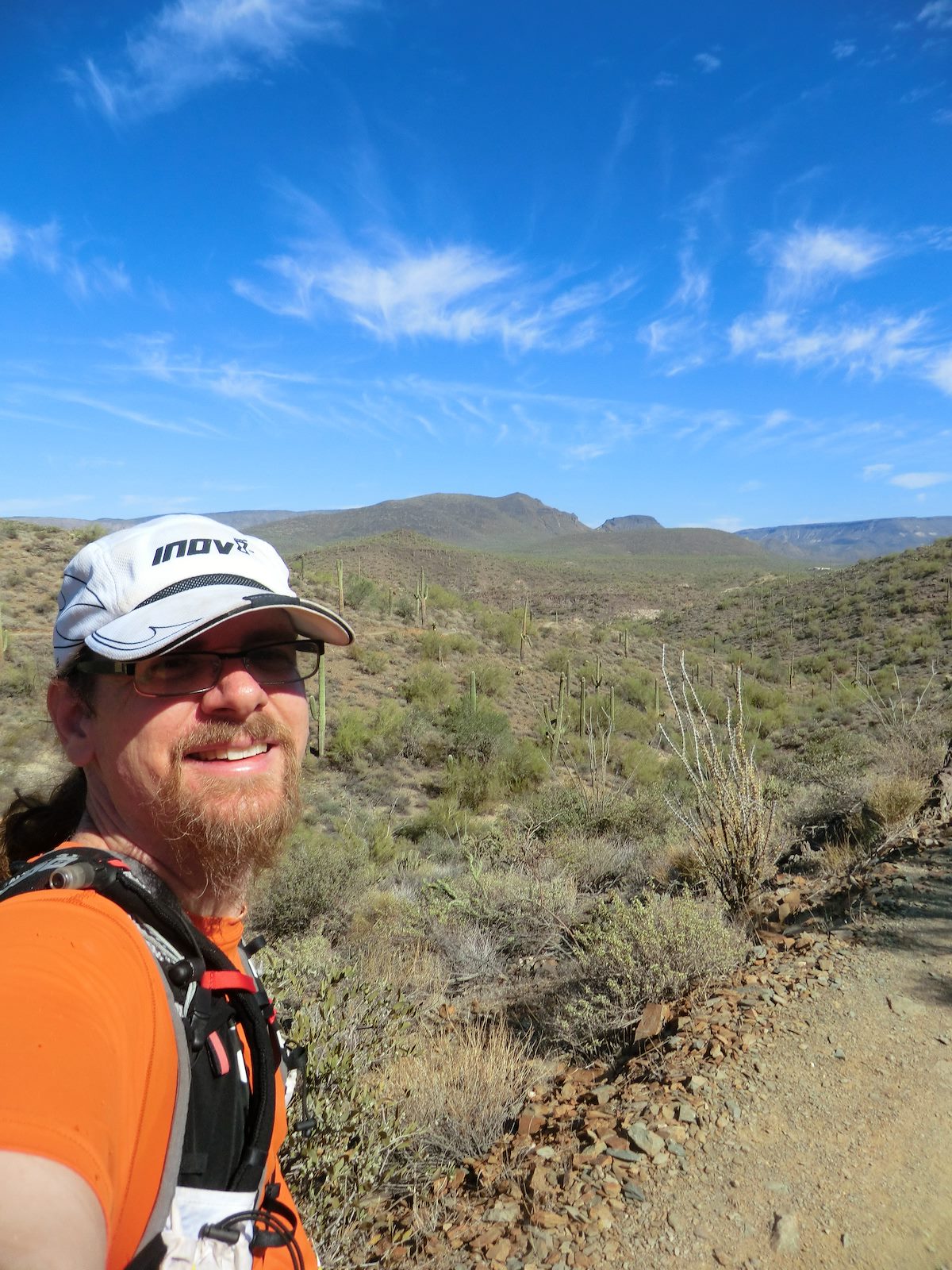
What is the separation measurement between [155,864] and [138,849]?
5 cm

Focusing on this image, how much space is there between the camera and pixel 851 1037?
3.80m

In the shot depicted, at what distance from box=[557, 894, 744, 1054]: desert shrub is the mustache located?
3.46 meters

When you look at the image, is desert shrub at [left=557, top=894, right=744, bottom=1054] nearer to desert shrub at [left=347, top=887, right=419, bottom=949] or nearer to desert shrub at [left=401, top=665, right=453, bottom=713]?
desert shrub at [left=347, top=887, right=419, bottom=949]

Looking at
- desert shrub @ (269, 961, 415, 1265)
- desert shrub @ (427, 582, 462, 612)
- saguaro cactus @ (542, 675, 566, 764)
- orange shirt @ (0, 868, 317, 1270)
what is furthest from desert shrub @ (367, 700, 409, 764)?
desert shrub @ (427, 582, 462, 612)

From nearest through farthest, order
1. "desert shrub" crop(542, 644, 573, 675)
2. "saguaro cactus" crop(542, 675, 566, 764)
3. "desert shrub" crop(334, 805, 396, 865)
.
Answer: "desert shrub" crop(334, 805, 396, 865), "saguaro cactus" crop(542, 675, 566, 764), "desert shrub" crop(542, 644, 573, 675)

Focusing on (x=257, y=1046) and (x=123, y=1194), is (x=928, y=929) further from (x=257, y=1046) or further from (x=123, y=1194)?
(x=123, y=1194)

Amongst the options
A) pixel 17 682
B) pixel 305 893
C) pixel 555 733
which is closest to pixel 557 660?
pixel 555 733

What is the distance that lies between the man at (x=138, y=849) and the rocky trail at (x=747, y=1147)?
1.70 metres

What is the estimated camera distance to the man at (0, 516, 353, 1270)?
803mm

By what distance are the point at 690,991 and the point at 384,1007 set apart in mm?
2016

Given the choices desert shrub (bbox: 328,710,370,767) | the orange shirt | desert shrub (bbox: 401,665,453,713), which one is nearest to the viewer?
the orange shirt

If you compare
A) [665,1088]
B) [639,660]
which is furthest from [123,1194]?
[639,660]

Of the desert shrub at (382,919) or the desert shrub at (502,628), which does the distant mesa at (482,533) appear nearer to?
the desert shrub at (502,628)

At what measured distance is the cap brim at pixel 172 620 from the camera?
1336 mm
